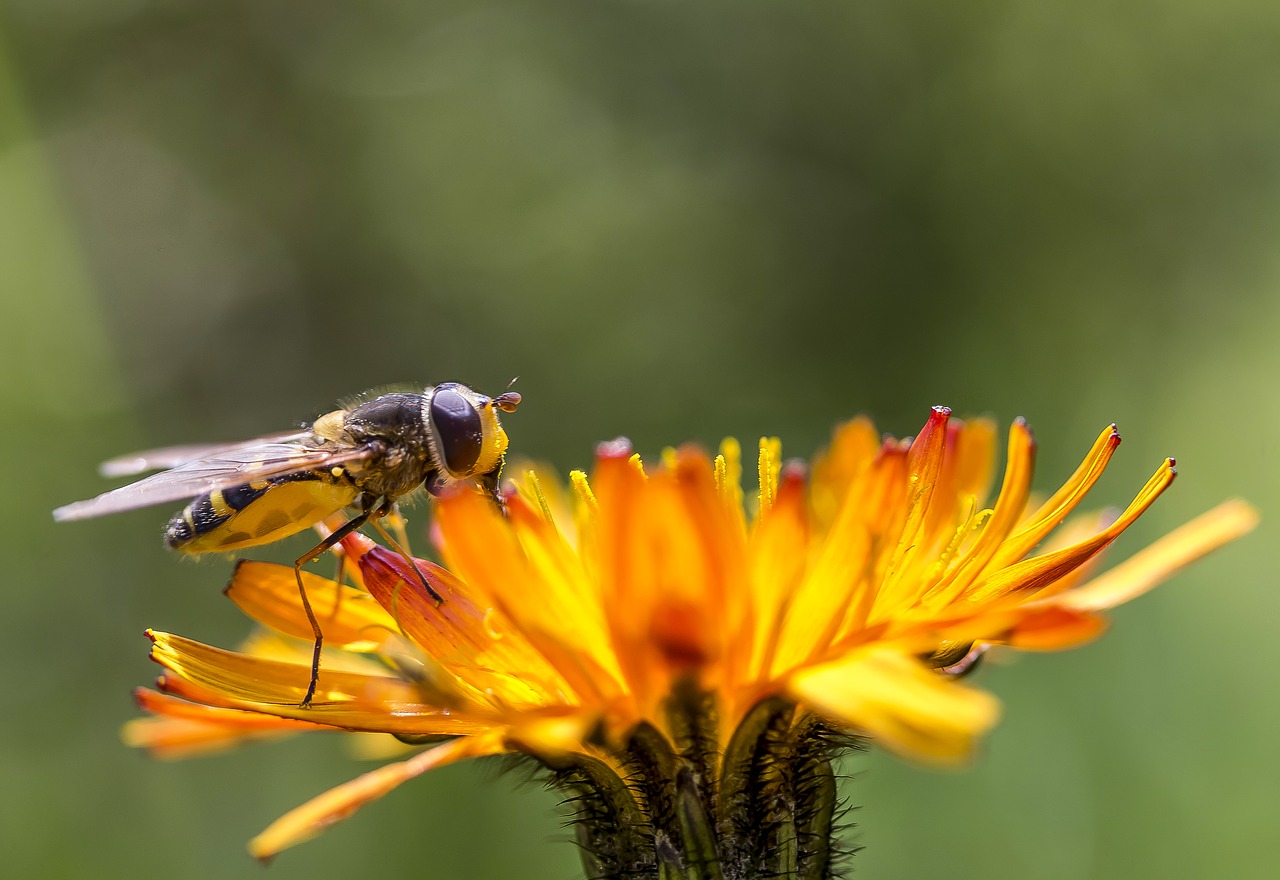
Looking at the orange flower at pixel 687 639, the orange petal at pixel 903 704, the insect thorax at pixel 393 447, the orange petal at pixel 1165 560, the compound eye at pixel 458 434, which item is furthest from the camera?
the insect thorax at pixel 393 447

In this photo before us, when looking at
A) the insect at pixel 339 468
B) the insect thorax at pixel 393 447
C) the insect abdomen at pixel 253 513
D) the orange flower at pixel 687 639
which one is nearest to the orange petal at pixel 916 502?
the orange flower at pixel 687 639

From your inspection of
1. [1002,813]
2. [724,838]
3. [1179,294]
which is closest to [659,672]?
[724,838]

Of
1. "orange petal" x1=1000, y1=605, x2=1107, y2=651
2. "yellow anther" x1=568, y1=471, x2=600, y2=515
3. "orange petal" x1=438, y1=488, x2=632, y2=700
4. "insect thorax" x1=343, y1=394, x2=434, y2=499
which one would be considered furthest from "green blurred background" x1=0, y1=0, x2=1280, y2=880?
"orange petal" x1=1000, y1=605, x2=1107, y2=651

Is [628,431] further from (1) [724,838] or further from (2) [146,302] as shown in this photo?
(1) [724,838]

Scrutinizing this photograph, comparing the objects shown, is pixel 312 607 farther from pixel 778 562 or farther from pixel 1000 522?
pixel 1000 522

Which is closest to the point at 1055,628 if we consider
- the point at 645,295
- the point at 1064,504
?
the point at 1064,504

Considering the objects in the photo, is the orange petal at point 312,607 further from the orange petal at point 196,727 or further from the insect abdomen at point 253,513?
the insect abdomen at point 253,513
